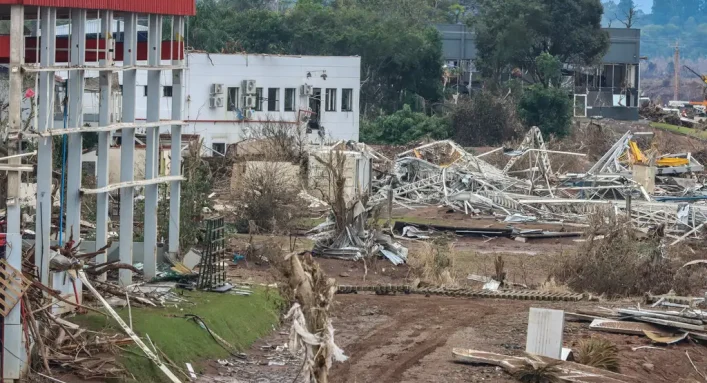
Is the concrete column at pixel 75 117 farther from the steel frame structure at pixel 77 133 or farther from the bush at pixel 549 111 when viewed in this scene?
the bush at pixel 549 111

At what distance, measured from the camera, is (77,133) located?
758 inches

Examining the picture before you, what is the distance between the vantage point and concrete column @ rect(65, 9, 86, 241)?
1909 cm

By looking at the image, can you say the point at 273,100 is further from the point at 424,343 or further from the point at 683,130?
the point at 424,343

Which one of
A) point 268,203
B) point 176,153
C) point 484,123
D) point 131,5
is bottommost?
point 268,203

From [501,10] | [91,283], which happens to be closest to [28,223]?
[91,283]

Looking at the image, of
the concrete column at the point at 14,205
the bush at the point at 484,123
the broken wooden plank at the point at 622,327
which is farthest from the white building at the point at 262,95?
the concrete column at the point at 14,205

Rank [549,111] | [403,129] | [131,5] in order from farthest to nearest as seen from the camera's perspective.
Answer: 1. [549,111]
2. [403,129]
3. [131,5]

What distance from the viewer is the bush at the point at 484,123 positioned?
6875 centimetres

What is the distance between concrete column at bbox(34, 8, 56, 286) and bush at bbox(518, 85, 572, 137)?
5344 centimetres

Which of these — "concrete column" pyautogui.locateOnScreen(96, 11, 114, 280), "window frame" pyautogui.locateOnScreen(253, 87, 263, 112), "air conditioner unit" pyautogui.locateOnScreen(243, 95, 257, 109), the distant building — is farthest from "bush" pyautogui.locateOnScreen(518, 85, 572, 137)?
"concrete column" pyautogui.locateOnScreen(96, 11, 114, 280)

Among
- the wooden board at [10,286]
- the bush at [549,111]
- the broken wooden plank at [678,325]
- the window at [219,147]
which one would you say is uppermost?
the bush at [549,111]

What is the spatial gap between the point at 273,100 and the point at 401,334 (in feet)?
122

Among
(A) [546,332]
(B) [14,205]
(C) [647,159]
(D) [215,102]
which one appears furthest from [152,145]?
(D) [215,102]

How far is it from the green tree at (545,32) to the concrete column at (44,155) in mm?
61747
